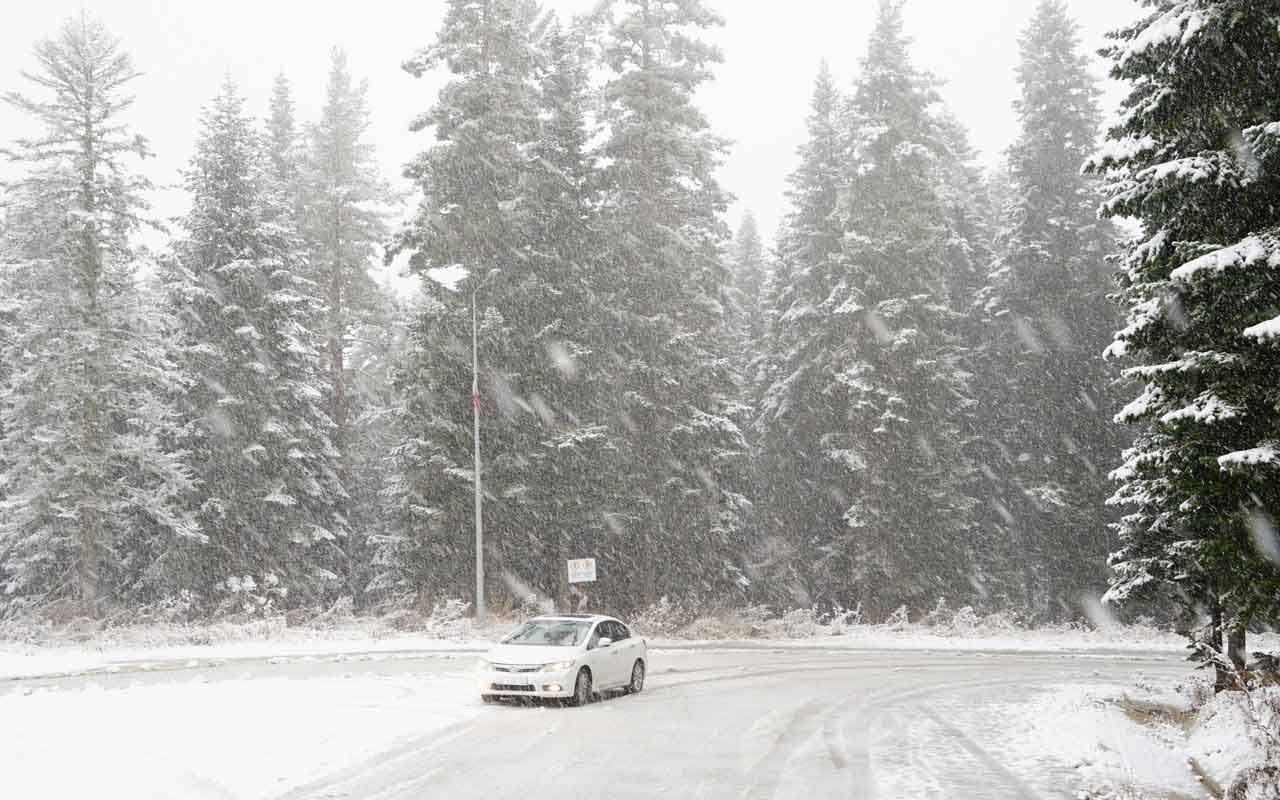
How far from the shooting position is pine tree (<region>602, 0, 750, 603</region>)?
35.7m

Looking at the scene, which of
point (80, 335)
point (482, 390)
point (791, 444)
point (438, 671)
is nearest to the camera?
point (438, 671)

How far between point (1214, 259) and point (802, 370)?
2846cm

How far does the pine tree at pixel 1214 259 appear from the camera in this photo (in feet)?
36.4

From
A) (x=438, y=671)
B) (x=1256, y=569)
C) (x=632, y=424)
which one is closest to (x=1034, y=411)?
(x=632, y=424)

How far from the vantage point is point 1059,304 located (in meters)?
36.1

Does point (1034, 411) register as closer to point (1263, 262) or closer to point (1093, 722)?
point (1093, 722)

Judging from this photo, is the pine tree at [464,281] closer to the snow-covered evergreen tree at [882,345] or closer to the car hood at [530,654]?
the snow-covered evergreen tree at [882,345]

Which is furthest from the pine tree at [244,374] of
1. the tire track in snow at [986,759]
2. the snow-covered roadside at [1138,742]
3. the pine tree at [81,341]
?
the snow-covered roadside at [1138,742]

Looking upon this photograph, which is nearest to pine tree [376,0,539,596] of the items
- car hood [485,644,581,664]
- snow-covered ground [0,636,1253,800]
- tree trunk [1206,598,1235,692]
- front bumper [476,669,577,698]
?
snow-covered ground [0,636,1253,800]

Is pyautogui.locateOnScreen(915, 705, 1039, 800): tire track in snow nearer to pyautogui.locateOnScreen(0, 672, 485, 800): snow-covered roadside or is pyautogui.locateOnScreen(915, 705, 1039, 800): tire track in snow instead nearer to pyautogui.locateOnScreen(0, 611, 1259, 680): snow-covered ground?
pyautogui.locateOnScreen(0, 672, 485, 800): snow-covered roadside

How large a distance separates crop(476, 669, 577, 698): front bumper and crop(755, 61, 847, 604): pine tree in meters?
22.5

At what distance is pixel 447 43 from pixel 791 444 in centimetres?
1937

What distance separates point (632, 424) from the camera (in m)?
36.0

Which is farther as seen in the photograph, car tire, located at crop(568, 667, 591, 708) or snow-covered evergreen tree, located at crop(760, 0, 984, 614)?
snow-covered evergreen tree, located at crop(760, 0, 984, 614)
